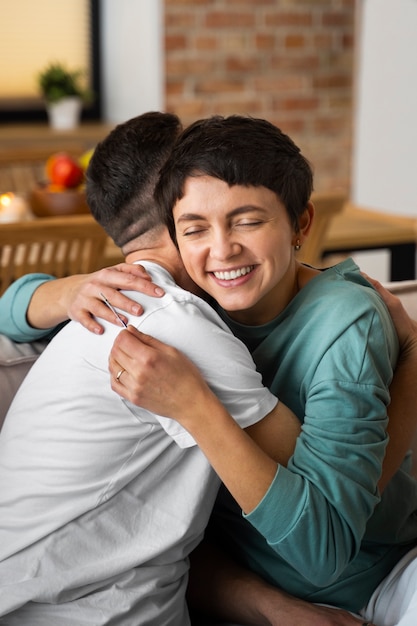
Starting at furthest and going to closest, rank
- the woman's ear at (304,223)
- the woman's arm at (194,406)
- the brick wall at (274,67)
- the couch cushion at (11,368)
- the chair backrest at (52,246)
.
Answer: the brick wall at (274,67)
the chair backrest at (52,246)
the couch cushion at (11,368)
the woman's ear at (304,223)
the woman's arm at (194,406)

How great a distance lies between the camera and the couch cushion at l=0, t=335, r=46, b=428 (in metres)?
1.54

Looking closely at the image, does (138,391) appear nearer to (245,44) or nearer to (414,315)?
(414,315)

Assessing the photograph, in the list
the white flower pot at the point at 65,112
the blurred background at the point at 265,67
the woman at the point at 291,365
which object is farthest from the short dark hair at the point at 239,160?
the white flower pot at the point at 65,112

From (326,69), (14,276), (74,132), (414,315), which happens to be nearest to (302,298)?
(414,315)

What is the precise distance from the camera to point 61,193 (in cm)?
271

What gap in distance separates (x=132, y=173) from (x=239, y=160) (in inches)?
9.4

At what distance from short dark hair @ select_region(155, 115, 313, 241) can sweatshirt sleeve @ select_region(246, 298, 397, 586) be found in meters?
0.20

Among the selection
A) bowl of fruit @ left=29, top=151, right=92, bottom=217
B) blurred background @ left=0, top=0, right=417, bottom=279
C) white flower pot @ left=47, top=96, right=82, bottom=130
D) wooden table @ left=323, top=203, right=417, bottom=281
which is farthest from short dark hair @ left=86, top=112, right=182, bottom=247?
white flower pot @ left=47, top=96, right=82, bottom=130

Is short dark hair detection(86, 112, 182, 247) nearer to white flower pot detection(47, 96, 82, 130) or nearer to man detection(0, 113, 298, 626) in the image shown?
man detection(0, 113, 298, 626)

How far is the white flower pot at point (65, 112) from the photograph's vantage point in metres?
4.61

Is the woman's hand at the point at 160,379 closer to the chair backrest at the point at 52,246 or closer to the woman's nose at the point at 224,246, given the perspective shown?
the woman's nose at the point at 224,246

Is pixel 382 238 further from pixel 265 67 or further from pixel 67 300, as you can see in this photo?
pixel 265 67

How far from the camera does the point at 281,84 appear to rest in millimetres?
4711

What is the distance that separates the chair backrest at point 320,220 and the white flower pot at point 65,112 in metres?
2.27
